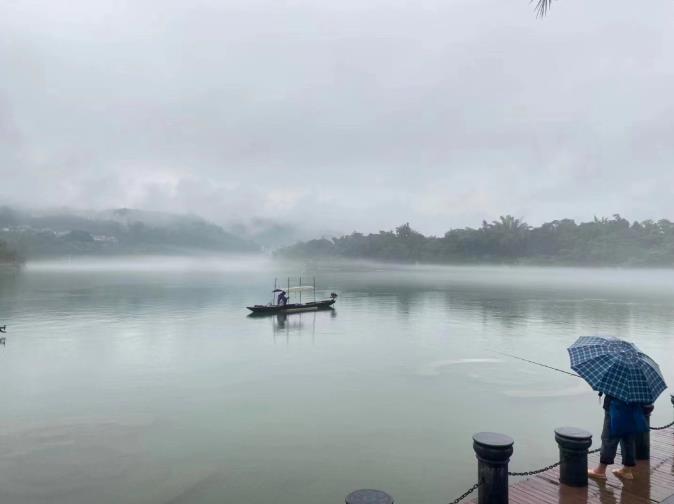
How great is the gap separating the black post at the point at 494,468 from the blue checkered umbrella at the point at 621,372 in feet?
6.70

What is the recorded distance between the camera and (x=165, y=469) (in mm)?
14055

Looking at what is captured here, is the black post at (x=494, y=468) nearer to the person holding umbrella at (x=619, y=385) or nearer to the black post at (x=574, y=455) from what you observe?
the black post at (x=574, y=455)

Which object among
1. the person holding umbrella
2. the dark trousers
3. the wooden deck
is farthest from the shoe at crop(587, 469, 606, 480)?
the dark trousers

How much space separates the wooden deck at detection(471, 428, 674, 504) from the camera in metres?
8.56

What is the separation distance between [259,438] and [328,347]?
60.6ft

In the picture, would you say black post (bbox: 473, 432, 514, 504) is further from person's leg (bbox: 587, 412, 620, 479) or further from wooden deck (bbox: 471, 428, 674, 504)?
person's leg (bbox: 587, 412, 620, 479)

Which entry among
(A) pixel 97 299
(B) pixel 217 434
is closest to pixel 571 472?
(B) pixel 217 434

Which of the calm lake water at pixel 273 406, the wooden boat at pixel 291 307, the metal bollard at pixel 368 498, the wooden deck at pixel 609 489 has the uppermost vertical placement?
the metal bollard at pixel 368 498

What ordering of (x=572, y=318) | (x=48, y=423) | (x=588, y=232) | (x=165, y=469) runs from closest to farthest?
(x=165, y=469) → (x=48, y=423) → (x=572, y=318) → (x=588, y=232)

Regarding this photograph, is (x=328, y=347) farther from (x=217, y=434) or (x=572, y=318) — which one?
(x=572, y=318)

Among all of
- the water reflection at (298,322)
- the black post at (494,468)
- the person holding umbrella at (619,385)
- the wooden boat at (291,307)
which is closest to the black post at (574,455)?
the person holding umbrella at (619,385)

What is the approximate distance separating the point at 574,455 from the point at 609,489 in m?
0.80

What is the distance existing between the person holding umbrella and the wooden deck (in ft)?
0.93

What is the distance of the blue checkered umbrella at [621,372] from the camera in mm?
8484
